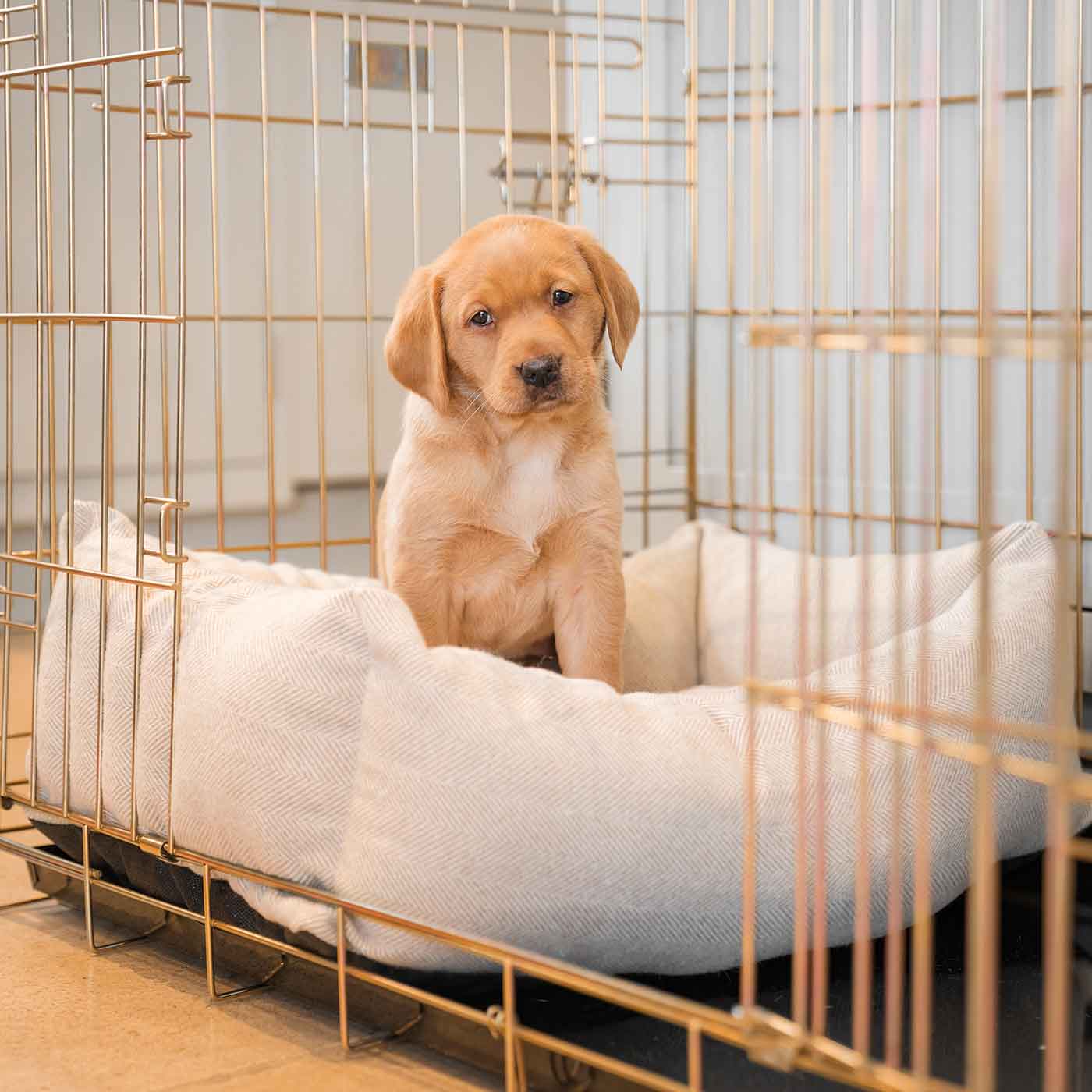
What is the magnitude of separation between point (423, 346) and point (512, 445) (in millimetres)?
184

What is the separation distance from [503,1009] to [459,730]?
26cm

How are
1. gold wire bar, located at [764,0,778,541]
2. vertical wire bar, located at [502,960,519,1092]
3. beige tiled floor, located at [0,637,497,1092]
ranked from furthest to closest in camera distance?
gold wire bar, located at [764,0,778,541] → beige tiled floor, located at [0,637,497,1092] → vertical wire bar, located at [502,960,519,1092]

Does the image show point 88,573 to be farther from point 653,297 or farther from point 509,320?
point 653,297

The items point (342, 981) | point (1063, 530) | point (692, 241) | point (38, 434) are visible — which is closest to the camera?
point (1063, 530)

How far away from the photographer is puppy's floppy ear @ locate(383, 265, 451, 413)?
204cm

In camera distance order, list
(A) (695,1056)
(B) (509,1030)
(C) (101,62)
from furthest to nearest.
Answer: (C) (101,62) < (B) (509,1030) < (A) (695,1056)

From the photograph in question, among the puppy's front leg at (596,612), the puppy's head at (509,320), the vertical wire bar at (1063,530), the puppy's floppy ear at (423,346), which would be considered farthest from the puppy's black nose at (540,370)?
the vertical wire bar at (1063,530)

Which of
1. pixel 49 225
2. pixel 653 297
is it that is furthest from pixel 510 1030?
pixel 653 297

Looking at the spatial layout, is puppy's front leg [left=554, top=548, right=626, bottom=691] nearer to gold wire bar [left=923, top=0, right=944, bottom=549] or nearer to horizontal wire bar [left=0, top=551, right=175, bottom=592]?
gold wire bar [left=923, top=0, right=944, bottom=549]

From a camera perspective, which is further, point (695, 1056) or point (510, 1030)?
point (510, 1030)

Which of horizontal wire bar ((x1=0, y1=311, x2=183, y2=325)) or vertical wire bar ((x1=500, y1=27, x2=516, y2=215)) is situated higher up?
vertical wire bar ((x1=500, y1=27, x2=516, y2=215))

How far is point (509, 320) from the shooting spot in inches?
80.1

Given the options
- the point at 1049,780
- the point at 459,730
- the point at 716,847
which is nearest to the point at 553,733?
the point at 459,730

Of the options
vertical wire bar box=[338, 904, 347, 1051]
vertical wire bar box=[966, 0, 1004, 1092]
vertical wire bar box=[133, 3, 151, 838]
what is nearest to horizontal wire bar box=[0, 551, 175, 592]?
vertical wire bar box=[133, 3, 151, 838]
